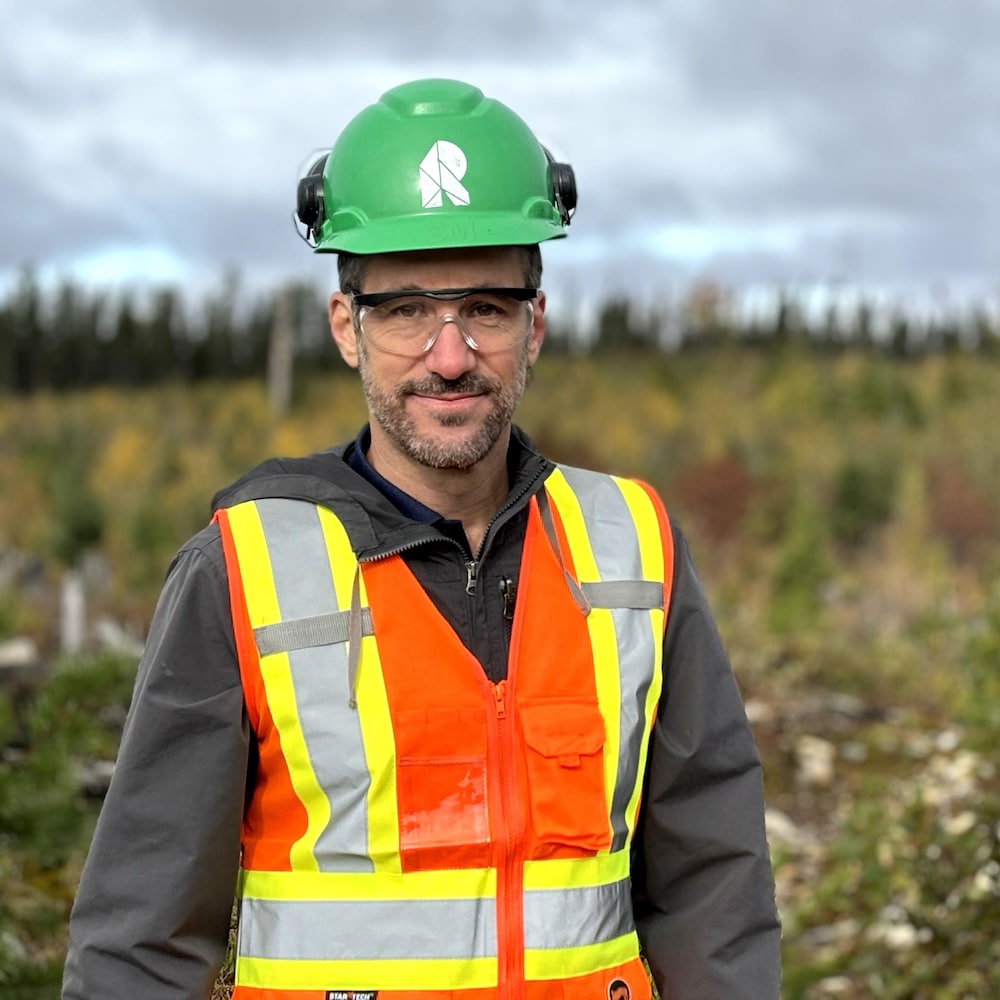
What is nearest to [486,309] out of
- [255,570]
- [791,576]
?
[255,570]

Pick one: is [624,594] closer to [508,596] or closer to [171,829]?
[508,596]

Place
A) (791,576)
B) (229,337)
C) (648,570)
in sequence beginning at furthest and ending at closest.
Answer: (229,337)
(791,576)
(648,570)

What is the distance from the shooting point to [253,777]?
219 cm

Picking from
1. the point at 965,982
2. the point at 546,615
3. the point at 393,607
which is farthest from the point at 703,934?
the point at 965,982

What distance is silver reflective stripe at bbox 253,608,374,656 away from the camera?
2104 mm

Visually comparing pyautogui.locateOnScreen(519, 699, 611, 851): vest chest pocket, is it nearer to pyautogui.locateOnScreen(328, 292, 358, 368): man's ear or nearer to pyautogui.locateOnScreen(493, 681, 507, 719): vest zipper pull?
pyautogui.locateOnScreen(493, 681, 507, 719): vest zipper pull

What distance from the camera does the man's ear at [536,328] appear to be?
2438mm

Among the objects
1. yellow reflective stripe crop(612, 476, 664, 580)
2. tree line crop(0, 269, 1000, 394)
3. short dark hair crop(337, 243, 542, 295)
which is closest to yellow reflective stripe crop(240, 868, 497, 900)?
yellow reflective stripe crop(612, 476, 664, 580)

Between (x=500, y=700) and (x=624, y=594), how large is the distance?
323 mm

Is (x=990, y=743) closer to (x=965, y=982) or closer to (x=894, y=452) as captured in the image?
(x=965, y=982)

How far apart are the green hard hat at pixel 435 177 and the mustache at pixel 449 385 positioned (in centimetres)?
23

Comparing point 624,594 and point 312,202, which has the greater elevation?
point 312,202

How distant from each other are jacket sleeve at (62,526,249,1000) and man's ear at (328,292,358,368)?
0.59m

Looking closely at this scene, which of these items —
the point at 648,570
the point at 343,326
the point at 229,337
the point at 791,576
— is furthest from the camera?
the point at 229,337
